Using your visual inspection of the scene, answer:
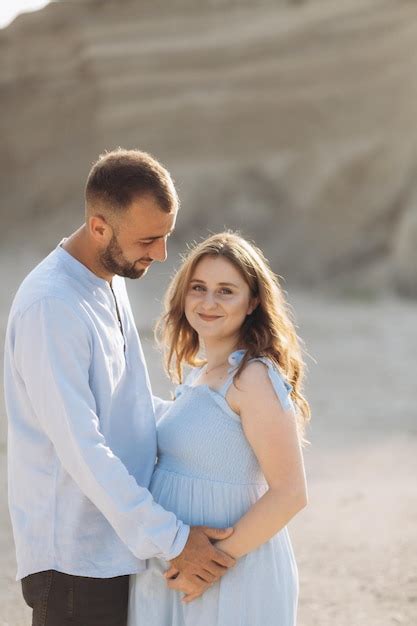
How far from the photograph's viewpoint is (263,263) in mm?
2957

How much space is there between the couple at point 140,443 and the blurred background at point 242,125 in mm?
11650

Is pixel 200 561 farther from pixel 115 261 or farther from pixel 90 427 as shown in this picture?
pixel 115 261

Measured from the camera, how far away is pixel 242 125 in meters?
17.9

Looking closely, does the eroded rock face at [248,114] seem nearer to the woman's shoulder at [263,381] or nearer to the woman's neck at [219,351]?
the woman's neck at [219,351]

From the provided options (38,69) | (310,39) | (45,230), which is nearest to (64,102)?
(38,69)

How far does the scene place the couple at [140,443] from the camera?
259 cm

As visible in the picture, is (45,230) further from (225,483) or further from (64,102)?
(225,483)

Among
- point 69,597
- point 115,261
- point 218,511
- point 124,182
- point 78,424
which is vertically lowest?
point 69,597

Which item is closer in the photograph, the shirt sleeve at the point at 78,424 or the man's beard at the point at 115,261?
the shirt sleeve at the point at 78,424

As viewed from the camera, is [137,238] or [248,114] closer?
[137,238]

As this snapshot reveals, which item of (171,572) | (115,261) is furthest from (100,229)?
(171,572)

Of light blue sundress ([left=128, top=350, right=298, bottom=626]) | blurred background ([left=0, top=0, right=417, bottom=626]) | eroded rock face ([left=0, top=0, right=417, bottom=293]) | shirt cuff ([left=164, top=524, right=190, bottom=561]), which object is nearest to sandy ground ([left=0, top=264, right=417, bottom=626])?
light blue sundress ([left=128, top=350, right=298, bottom=626])

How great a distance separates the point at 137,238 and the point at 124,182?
16 cm

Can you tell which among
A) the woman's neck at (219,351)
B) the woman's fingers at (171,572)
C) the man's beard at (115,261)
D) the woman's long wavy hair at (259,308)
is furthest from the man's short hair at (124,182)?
the woman's fingers at (171,572)
